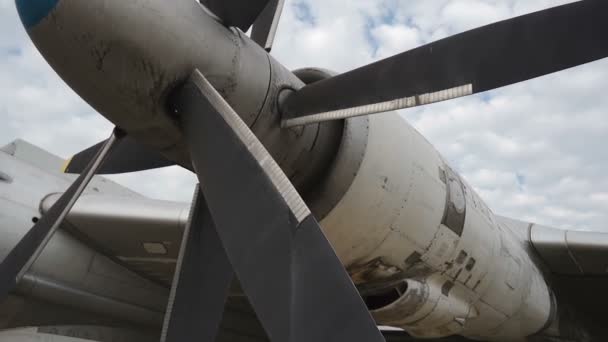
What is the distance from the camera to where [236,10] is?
9.59 ft

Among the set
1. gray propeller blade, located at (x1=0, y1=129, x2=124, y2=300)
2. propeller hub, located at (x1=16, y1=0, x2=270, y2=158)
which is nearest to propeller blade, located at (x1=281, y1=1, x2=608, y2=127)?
propeller hub, located at (x1=16, y1=0, x2=270, y2=158)

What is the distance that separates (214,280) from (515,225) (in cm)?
394

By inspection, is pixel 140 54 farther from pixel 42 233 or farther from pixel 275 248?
pixel 42 233

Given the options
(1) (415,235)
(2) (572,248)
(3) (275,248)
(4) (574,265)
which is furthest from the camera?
(4) (574,265)

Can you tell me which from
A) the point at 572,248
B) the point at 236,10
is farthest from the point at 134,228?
the point at 572,248

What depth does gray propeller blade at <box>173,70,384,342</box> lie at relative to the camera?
2117mm

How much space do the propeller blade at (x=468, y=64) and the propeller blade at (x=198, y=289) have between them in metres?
0.81

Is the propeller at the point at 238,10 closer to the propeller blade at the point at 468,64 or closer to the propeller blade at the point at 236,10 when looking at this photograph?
the propeller blade at the point at 236,10

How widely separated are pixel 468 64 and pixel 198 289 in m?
1.74

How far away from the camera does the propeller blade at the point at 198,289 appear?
2.81 m

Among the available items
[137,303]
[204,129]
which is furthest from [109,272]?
[204,129]

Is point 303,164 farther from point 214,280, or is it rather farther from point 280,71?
point 214,280

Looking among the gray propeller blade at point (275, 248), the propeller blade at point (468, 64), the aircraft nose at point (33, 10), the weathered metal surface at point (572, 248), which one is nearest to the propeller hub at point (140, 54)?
the aircraft nose at point (33, 10)

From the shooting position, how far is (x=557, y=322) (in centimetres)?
575
